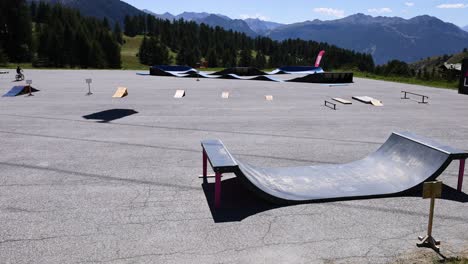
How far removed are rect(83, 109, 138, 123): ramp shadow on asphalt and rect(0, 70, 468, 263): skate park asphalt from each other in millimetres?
137

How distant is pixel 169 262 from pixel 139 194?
116 inches

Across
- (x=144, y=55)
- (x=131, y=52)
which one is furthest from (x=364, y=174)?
(x=131, y=52)

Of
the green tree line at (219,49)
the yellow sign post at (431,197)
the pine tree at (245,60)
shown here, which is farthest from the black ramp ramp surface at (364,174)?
the pine tree at (245,60)

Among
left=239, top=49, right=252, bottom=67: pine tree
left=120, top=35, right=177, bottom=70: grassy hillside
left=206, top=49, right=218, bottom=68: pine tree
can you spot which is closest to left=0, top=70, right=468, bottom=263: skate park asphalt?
left=206, top=49, right=218, bottom=68: pine tree

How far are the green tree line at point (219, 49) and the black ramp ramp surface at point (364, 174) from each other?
113 meters

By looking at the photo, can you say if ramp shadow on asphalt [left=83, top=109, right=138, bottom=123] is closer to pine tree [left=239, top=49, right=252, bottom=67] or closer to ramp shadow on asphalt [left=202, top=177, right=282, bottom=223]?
ramp shadow on asphalt [left=202, top=177, right=282, bottom=223]

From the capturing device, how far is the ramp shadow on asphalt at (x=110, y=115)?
1752 centimetres

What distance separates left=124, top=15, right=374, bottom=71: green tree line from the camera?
131 m

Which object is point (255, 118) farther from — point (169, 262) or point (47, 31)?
point (47, 31)

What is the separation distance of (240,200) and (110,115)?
12.3m

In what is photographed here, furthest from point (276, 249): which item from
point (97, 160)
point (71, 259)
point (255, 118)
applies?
point (255, 118)

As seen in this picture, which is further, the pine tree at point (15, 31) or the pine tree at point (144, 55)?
the pine tree at point (144, 55)

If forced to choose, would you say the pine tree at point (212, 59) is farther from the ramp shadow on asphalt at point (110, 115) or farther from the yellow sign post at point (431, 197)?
the yellow sign post at point (431, 197)

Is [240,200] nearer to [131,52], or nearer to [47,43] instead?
[47,43]
